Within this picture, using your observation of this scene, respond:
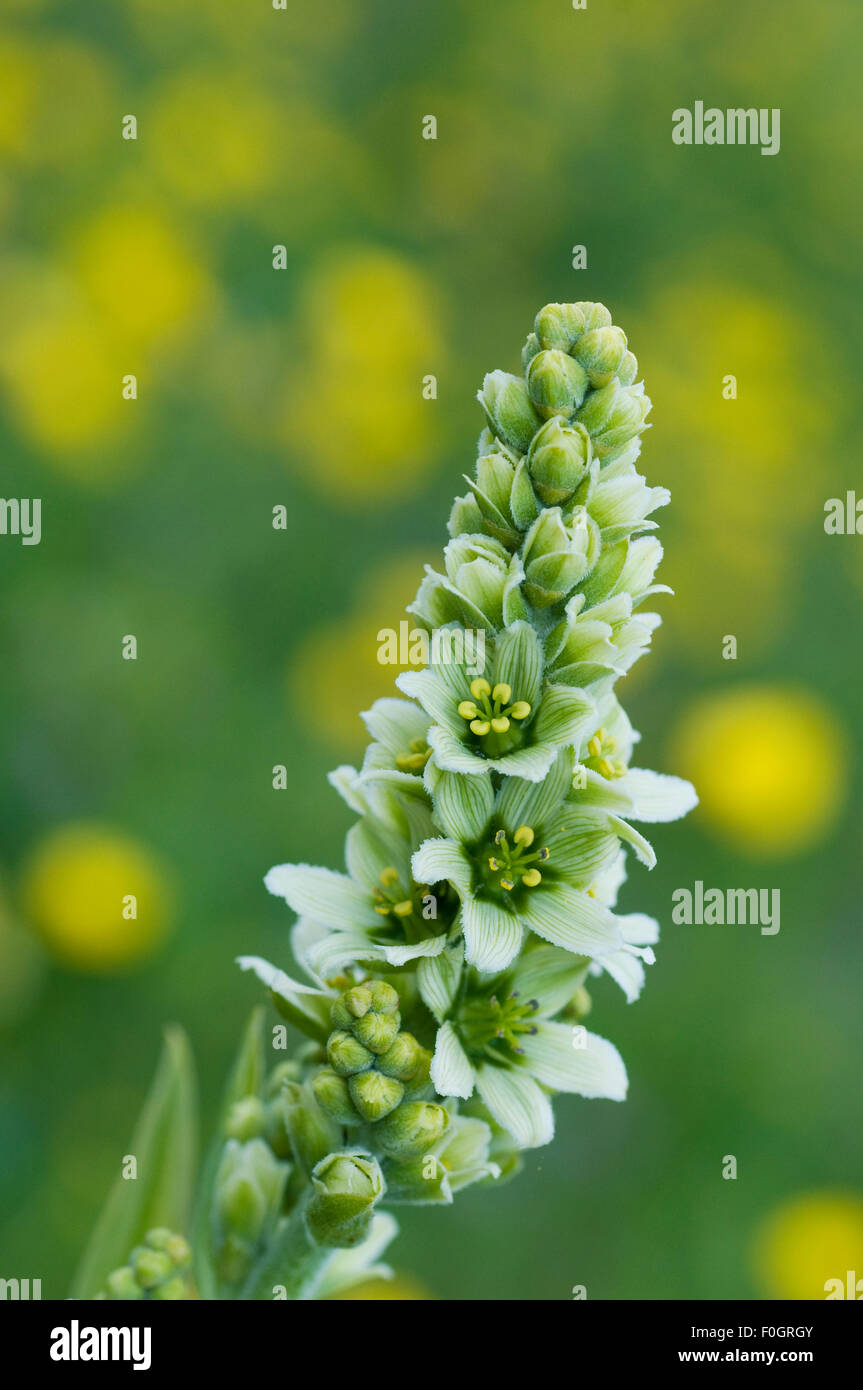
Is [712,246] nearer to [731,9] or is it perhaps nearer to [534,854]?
[731,9]

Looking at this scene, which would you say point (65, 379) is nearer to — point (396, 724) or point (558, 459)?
point (396, 724)

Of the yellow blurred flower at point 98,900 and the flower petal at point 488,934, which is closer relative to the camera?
the flower petal at point 488,934

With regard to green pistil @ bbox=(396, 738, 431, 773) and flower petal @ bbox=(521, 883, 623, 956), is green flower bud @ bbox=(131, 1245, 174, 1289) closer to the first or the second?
flower petal @ bbox=(521, 883, 623, 956)

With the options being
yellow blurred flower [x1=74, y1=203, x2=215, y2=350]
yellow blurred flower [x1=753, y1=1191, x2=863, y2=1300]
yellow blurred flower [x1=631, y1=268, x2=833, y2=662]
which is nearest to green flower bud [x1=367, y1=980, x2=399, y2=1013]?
yellow blurred flower [x1=753, y1=1191, x2=863, y2=1300]

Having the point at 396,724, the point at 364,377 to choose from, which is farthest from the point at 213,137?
the point at 396,724

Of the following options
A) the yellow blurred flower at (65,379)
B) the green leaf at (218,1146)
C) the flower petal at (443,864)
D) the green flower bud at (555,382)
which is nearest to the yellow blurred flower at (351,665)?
the yellow blurred flower at (65,379)

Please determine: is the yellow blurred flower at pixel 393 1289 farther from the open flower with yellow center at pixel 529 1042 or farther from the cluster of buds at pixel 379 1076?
the cluster of buds at pixel 379 1076
